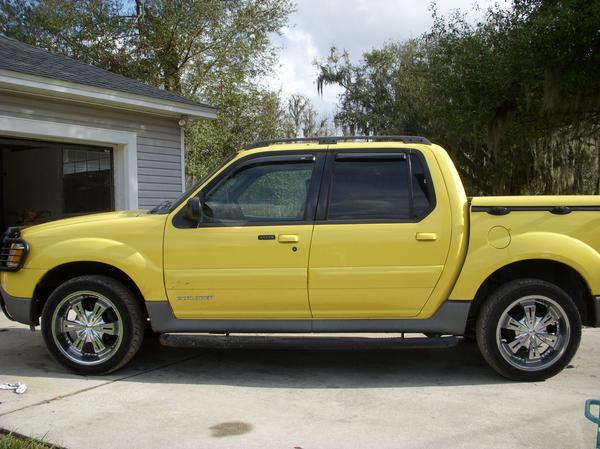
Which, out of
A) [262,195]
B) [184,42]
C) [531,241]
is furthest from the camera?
[184,42]

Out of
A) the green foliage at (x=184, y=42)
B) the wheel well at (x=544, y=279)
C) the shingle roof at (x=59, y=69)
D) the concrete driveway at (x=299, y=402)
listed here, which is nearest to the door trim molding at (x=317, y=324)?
the concrete driveway at (x=299, y=402)

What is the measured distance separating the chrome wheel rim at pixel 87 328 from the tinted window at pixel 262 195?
1.18 meters

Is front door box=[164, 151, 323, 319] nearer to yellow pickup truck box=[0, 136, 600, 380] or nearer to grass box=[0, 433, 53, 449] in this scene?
yellow pickup truck box=[0, 136, 600, 380]

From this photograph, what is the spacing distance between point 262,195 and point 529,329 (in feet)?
8.08

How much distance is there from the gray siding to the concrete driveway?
455 cm

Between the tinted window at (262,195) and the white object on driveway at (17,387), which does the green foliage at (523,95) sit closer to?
the tinted window at (262,195)

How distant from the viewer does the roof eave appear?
832 centimetres

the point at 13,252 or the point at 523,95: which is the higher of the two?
the point at 523,95

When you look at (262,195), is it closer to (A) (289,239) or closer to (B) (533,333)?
(A) (289,239)

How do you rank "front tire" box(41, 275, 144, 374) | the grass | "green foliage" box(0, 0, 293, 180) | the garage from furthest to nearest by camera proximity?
1. "green foliage" box(0, 0, 293, 180)
2. the garage
3. "front tire" box(41, 275, 144, 374)
4. the grass

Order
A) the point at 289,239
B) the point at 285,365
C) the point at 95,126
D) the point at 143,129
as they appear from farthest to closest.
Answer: the point at 143,129 < the point at 95,126 < the point at 285,365 < the point at 289,239

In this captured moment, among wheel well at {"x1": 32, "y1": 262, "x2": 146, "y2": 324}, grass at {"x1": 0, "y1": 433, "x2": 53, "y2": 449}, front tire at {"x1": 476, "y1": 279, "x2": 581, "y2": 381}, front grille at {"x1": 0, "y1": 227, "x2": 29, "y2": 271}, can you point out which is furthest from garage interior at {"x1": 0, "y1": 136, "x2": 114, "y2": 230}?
front tire at {"x1": 476, "y1": 279, "x2": 581, "y2": 381}

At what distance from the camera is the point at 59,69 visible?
31.3 ft

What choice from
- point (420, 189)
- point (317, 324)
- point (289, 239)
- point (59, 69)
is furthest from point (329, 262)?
point (59, 69)
